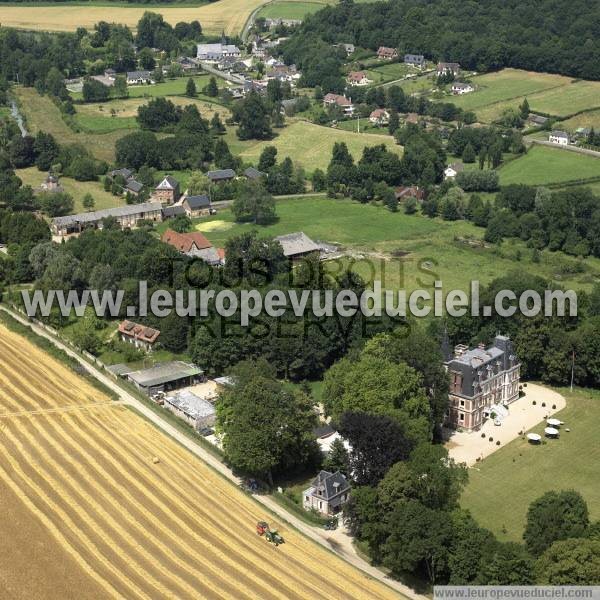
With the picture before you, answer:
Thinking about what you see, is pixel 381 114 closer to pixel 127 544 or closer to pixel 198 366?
pixel 198 366

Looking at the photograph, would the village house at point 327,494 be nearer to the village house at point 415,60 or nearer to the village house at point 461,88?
the village house at point 461,88

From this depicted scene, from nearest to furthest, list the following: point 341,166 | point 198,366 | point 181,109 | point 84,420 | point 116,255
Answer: point 84,420, point 198,366, point 116,255, point 341,166, point 181,109

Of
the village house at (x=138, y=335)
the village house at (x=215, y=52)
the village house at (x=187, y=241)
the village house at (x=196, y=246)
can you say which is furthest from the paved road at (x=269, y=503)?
the village house at (x=215, y=52)

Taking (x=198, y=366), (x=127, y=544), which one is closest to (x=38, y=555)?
(x=127, y=544)

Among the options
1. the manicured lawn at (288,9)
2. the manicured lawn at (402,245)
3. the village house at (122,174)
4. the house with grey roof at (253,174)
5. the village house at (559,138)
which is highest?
the manicured lawn at (288,9)

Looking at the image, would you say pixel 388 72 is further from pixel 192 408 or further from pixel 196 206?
pixel 192 408
